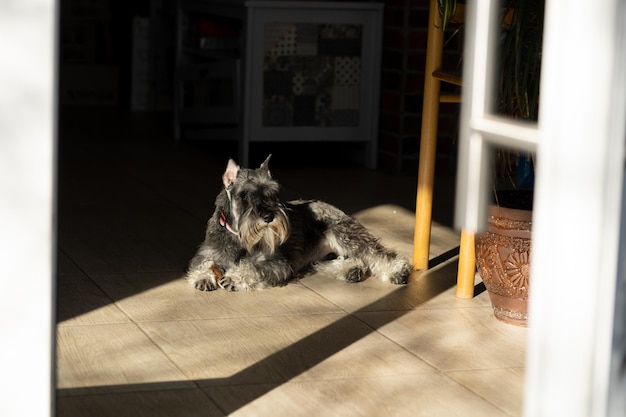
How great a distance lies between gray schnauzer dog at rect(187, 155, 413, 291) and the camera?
162 inches

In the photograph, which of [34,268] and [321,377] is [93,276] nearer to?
[321,377]

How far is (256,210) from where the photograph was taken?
405 cm

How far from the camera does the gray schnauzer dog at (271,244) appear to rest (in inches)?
162

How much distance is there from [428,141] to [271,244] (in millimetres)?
767

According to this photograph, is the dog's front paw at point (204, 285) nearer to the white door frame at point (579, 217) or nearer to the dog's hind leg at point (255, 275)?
the dog's hind leg at point (255, 275)

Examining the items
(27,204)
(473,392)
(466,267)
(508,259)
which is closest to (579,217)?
(27,204)

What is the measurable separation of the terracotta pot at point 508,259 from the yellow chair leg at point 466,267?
24cm

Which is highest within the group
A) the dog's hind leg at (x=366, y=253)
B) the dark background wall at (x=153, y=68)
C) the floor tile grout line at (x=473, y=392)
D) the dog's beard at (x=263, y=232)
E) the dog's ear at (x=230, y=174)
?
the dark background wall at (x=153, y=68)

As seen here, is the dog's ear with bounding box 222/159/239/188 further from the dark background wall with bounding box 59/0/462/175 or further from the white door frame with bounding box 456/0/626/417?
the dark background wall with bounding box 59/0/462/175

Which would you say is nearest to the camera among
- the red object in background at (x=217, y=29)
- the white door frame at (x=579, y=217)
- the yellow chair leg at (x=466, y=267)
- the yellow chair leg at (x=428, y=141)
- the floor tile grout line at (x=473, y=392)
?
the white door frame at (x=579, y=217)

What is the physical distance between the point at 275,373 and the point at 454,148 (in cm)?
421

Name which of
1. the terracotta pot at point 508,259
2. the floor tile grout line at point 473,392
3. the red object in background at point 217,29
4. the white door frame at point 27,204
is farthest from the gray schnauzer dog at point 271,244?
the red object in background at point 217,29

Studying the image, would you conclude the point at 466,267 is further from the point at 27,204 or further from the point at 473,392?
the point at 27,204

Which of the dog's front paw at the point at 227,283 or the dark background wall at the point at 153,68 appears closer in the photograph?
the dog's front paw at the point at 227,283
